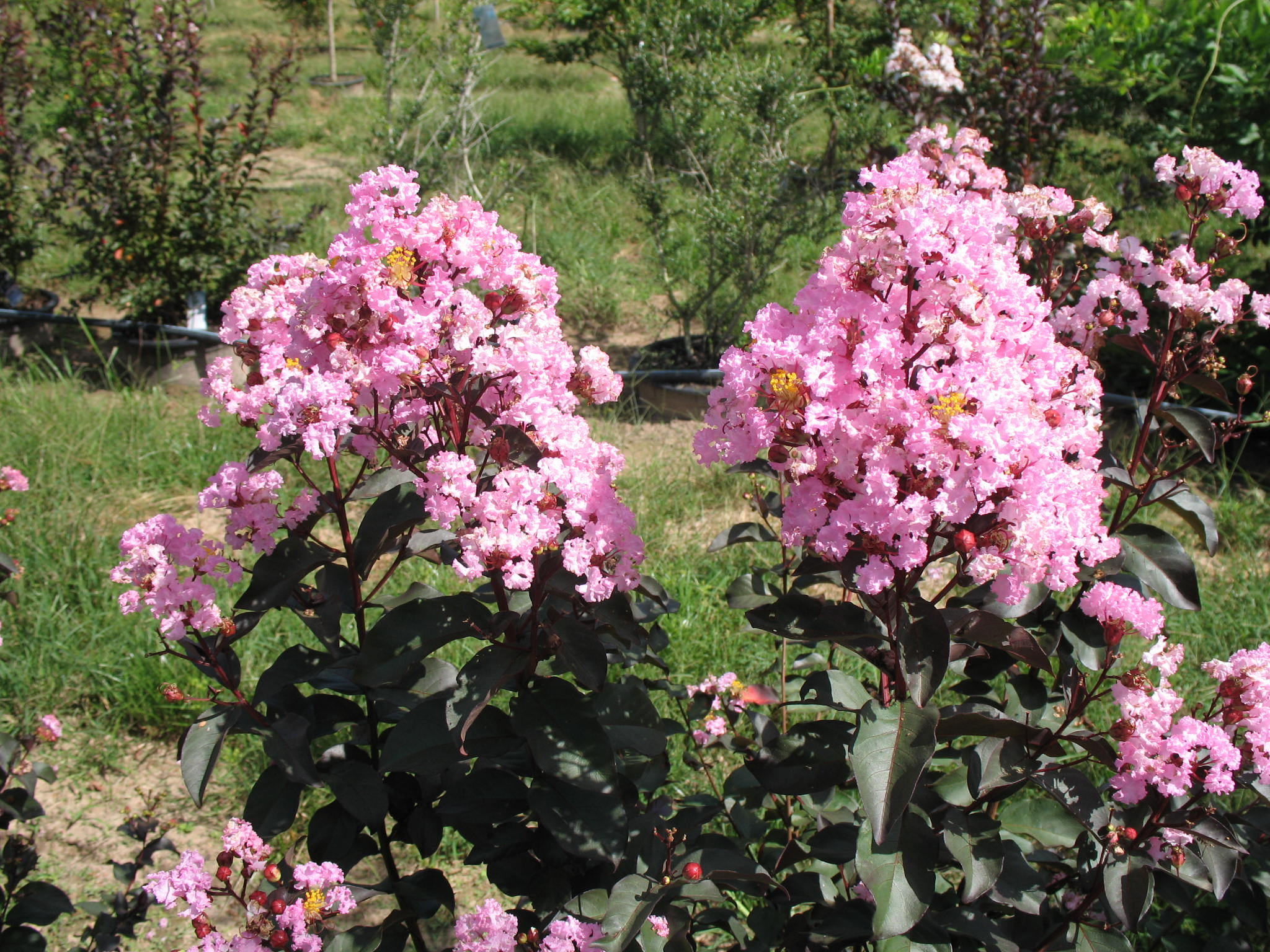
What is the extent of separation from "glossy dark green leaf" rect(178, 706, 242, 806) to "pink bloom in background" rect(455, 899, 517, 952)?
0.34 m

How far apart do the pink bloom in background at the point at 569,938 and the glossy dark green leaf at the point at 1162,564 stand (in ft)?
2.80

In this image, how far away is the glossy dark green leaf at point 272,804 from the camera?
1272mm

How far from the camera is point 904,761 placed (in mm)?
1020

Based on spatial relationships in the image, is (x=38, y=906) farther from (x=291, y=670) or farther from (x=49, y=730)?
(x=291, y=670)

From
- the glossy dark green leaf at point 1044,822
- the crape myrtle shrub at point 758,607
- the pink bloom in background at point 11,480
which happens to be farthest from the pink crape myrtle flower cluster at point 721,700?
the pink bloom in background at point 11,480

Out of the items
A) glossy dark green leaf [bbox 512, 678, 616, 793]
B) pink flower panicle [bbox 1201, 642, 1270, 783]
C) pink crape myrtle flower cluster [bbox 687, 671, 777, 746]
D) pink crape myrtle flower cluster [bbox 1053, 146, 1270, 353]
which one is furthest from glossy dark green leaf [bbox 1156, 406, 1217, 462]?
glossy dark green leaf [bbox 512, 678, 616, 793]

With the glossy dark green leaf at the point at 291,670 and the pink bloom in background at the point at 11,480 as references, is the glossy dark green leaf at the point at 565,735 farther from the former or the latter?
the pink bloom in background at the point at 11,480

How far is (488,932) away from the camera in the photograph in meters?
1.09

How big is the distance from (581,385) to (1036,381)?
1.84ft

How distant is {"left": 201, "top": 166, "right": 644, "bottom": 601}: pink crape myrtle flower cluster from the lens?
3.53 ft

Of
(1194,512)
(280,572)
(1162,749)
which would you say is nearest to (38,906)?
(280,572)

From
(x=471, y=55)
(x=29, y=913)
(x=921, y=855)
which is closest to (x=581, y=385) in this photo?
(x=921, y=855)

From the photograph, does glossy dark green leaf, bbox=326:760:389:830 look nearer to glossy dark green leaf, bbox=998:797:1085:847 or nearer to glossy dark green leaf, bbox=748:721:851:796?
glossy dark green leaf, bbox=748:721:851:796

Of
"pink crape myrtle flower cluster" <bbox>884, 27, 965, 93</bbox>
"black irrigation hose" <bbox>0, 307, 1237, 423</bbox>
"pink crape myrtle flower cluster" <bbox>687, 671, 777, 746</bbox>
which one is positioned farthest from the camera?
"black irrigation hose" <bbox>0, 307, 1237, 423</bbox>
